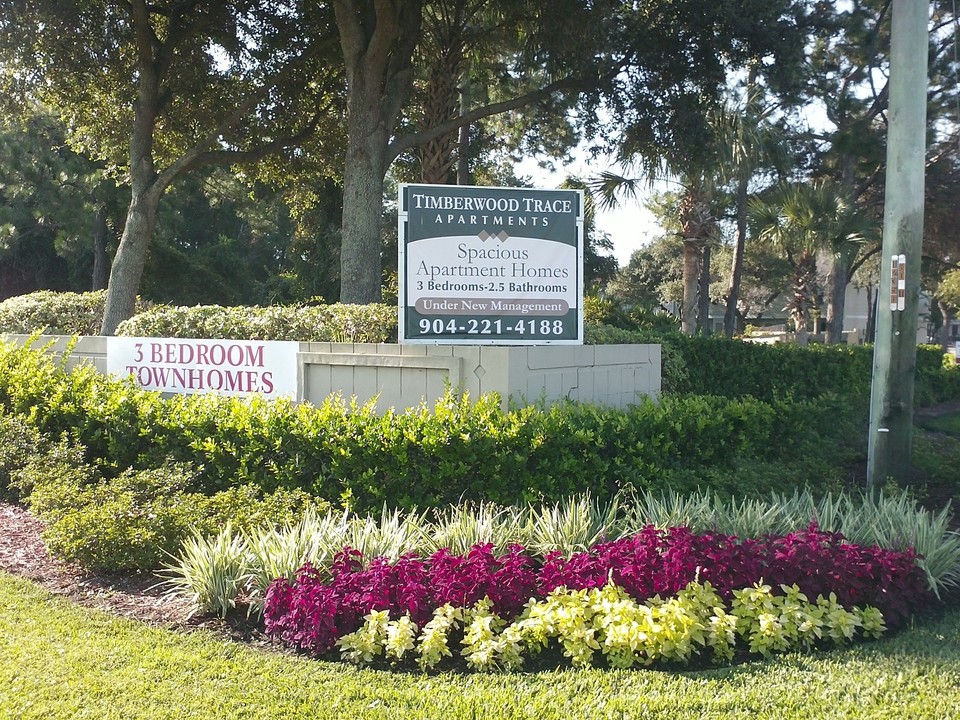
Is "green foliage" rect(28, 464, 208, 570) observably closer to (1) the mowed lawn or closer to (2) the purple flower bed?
(1) the mowed lawn

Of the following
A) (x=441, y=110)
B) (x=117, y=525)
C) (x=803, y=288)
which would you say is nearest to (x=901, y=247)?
(x=117, y=525)

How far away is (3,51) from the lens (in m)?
14.5

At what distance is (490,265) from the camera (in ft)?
25.1

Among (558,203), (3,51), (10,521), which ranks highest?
(3,51)

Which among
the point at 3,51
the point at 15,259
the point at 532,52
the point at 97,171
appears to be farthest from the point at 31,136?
the point at 532,52

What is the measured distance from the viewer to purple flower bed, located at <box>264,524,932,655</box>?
172 inches

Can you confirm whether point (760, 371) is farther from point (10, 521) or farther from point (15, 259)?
point (15, 259)

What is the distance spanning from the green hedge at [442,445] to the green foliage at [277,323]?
2.54 ft

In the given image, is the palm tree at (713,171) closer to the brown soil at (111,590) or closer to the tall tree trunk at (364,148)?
the tall tree trunk at (364,148)

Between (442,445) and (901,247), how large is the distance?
4.01 metres

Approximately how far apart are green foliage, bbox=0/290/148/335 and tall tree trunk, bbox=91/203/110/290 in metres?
19.7

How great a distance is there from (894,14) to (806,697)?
5.70 m

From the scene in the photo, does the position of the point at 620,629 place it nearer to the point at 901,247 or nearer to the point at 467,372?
the point at 467,372

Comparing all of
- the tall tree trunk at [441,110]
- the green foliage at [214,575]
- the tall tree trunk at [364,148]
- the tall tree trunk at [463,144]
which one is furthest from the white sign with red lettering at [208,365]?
the tall tree trunk at [463,144]
